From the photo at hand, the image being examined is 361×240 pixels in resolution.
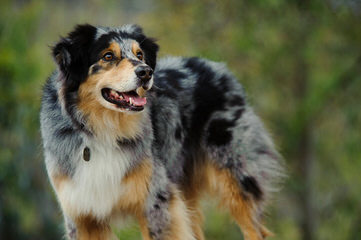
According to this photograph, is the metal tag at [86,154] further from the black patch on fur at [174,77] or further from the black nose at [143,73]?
the black patch on fur at [174,77]

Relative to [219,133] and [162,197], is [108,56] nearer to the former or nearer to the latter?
[162,197]

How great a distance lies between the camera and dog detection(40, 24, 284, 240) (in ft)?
14.8

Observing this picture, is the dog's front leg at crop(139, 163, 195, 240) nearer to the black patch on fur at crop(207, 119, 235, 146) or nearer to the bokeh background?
the black patch on fur at crop(207, 119, 235, 146)

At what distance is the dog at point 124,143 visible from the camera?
452 cm

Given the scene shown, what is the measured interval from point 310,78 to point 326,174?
9.63 ft

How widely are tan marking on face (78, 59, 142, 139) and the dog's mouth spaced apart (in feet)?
0.13

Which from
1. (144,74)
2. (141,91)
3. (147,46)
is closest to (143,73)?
(144,74)

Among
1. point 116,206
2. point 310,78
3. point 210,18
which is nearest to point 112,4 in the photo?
point 210,18

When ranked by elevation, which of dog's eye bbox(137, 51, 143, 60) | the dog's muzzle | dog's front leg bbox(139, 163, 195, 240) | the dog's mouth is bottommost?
dog's front leg bbox(139, 163, 195, 240)

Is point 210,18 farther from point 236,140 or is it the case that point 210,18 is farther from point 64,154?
point 64,154

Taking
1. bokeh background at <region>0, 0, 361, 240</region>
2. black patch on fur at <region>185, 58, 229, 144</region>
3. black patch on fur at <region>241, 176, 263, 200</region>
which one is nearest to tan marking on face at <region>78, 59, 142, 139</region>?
black patch on fur at <region>185, 58, 229, 144</region>

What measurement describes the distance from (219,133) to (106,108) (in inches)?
53.5

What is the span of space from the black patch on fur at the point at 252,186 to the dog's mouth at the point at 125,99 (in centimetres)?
156

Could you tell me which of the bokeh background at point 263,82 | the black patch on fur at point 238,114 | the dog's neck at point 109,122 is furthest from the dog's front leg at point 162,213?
the bokeh background at point 263,82
